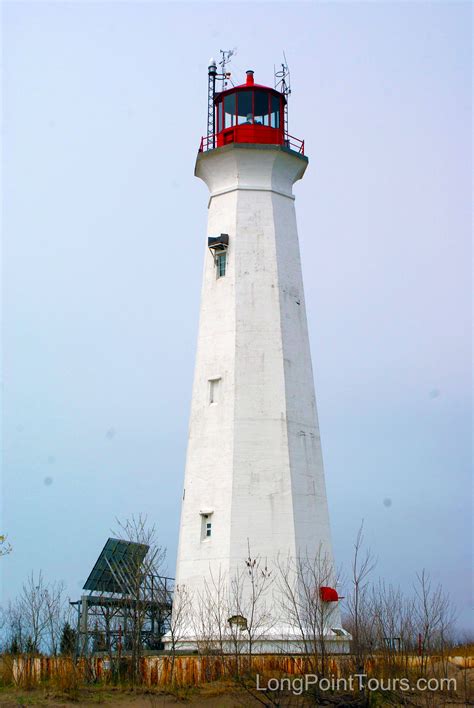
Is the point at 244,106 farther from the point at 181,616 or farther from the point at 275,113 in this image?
the point at 181,616

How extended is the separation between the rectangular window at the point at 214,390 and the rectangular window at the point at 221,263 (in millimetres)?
3974

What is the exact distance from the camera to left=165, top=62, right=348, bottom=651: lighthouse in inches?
1330

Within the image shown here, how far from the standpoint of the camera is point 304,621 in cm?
3288

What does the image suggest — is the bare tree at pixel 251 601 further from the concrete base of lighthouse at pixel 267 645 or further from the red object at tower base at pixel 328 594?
the red object at tower base at pixel 328 594

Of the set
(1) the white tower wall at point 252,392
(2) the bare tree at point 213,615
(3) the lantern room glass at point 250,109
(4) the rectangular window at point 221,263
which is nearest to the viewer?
(2) the bare tree at point 213,615

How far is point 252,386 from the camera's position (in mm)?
35281

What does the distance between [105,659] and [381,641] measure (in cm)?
907

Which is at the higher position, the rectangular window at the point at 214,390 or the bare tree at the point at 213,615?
the rectangular window at the point at 214,390

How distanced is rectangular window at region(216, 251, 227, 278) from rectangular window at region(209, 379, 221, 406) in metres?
3.97

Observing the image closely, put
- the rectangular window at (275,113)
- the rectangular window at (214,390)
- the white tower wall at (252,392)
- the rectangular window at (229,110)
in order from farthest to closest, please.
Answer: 1. the rectangular window at (275,113)
2. the rectangular window at (229,110)
3. the rectangular window at (214,390)
4. the white tower wall at (252,392)

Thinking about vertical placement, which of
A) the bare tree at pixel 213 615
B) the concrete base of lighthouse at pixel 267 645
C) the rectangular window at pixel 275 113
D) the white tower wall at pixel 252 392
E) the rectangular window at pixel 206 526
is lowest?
the concrete base of lighthouse at pixel 267 645

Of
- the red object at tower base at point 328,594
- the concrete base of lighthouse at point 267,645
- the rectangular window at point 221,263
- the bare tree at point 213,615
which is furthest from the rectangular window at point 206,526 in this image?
the rectangular window at point 221,263

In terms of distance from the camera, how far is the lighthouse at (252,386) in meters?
33.8

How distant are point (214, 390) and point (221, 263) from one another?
479 centimetres
